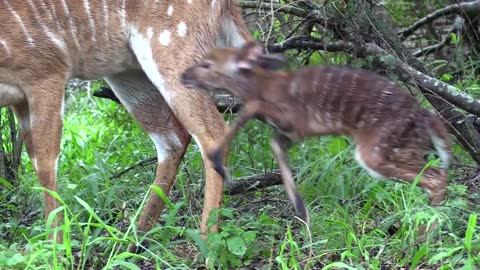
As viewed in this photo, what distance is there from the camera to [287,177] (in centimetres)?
508

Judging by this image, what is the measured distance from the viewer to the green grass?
4703mm

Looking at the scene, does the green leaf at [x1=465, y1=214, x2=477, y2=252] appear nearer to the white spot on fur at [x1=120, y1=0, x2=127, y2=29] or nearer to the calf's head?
the calf's head

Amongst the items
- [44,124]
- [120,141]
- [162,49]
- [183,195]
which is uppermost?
[162,49]

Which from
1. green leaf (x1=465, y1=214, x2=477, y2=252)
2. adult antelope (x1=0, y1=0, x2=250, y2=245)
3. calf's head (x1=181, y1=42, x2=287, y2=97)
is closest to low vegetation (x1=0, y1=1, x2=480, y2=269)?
green leaf (x1=465, y1=214, x2=477, y2=252)

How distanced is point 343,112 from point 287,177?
456 mm

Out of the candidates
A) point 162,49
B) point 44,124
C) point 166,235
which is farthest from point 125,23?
point 166,235

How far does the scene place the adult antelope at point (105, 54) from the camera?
18.7 ft

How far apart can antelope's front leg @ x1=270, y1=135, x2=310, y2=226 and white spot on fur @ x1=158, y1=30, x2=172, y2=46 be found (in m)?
0.97

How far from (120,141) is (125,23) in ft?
6.57

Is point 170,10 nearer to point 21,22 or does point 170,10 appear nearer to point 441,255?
point 21,22

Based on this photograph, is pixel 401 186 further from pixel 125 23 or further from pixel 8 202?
pixel 8 202

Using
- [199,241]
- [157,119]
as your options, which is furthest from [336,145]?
[199,241]

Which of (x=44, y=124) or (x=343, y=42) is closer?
(x=44, y=124)

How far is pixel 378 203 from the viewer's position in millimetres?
5641
